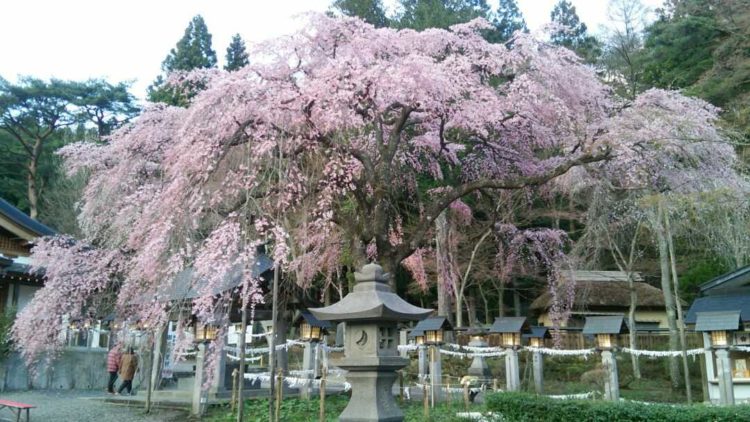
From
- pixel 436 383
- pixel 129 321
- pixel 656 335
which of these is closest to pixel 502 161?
pixel 436 383

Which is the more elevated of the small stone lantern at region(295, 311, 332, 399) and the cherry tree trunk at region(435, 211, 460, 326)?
the cherry tree trunk at region(435, 211, 460, 326)

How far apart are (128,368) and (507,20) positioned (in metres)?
20.4

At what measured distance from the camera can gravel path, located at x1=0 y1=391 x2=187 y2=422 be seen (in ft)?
34.0

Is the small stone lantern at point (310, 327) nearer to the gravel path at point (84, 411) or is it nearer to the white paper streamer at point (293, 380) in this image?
the white paper streamer at point (293, 380)

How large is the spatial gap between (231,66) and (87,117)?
8.20 metres

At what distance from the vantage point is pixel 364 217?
9570 millimetres

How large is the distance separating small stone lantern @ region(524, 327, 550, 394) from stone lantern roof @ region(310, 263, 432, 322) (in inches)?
283

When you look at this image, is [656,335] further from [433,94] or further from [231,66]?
[231,66]

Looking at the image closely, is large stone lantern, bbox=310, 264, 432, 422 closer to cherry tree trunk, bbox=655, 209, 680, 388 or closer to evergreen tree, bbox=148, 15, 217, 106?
cherry tree trunk, bbox=655, 209, 680, 388

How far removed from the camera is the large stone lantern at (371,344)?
623cm

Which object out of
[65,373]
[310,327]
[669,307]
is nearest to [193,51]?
[65,373]

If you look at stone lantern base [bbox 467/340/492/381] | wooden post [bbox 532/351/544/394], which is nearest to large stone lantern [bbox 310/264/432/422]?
wooden post [bbox 532/351/544/394]

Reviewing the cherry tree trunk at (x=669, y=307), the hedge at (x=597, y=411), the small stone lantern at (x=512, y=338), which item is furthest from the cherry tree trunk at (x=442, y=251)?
the hedge at (x=597, y=411)

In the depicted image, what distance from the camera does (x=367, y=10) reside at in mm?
21125
